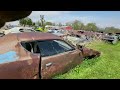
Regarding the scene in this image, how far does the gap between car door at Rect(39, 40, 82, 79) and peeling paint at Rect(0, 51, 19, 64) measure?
496 mm

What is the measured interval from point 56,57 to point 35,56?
0.67 m

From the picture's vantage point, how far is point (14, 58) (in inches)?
153

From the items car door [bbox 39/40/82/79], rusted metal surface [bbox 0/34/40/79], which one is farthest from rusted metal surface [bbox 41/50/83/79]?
rusted metal surface [bbox 0/34/40/79]

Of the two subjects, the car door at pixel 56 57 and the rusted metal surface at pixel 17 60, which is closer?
the rusted metal surface at pixel 17 60

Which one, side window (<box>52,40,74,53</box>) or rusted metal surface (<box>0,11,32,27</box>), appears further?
side window (<box>52,40,74,53</box>)

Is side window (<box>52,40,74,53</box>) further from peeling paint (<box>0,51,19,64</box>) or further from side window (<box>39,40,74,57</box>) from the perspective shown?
peeling paint (<box>0,51,19,64</box>)

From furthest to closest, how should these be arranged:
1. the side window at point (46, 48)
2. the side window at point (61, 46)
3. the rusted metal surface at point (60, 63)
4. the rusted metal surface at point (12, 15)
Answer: the side window at point (61, 46)
the side window at point (46, 48)
the rusted metal surface at point (60, 63)
the rusted metal surface at point (12, 15)

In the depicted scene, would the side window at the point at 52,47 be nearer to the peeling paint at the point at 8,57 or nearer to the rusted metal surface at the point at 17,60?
the rusted metal surface at the point at 17,60

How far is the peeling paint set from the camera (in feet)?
12.1

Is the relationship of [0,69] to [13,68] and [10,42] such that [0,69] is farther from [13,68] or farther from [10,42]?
[10,42]

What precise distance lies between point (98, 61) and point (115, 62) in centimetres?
104

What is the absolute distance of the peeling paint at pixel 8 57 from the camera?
368 cm

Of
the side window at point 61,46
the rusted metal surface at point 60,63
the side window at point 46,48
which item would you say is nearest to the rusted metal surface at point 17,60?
the rusted metal surface at point 60,63
